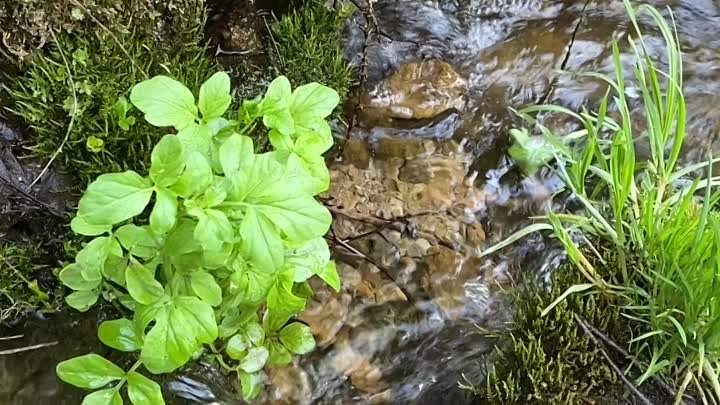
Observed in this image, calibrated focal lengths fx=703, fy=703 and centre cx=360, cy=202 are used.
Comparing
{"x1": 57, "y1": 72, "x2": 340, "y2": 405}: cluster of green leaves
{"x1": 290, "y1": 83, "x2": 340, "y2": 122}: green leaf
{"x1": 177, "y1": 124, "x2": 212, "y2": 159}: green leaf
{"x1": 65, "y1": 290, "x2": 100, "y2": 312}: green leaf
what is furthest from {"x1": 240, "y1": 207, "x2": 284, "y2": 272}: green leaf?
{"x1": 65, "y1": 290, "x2": 100, "y2": 312}: green leaf

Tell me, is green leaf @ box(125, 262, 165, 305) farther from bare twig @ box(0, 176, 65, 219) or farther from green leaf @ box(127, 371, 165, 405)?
bare twig @ box(0, 176, 65, 219)

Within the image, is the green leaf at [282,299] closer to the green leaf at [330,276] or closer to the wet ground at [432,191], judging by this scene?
the green leaf at [330,276]

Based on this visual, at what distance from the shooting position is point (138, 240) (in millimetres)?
1379

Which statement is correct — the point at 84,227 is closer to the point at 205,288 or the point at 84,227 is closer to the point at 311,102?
the point at 205,288

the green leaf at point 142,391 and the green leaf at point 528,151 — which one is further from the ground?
the green leaf at point 142,391

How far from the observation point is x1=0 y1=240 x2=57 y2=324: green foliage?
1.79m

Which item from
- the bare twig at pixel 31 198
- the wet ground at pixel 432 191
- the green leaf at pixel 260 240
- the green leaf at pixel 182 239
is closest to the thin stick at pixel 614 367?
the wet ground at pixel 432 191

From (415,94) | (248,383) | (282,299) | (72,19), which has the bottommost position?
(248,383)

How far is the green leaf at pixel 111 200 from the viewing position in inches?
46.5

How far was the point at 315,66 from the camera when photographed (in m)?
2.28

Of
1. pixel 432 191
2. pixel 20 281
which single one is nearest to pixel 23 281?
pixel 20 281

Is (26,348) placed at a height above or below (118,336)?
below

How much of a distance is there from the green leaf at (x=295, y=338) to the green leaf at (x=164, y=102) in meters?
0.68

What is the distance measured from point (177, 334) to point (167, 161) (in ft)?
1.06
